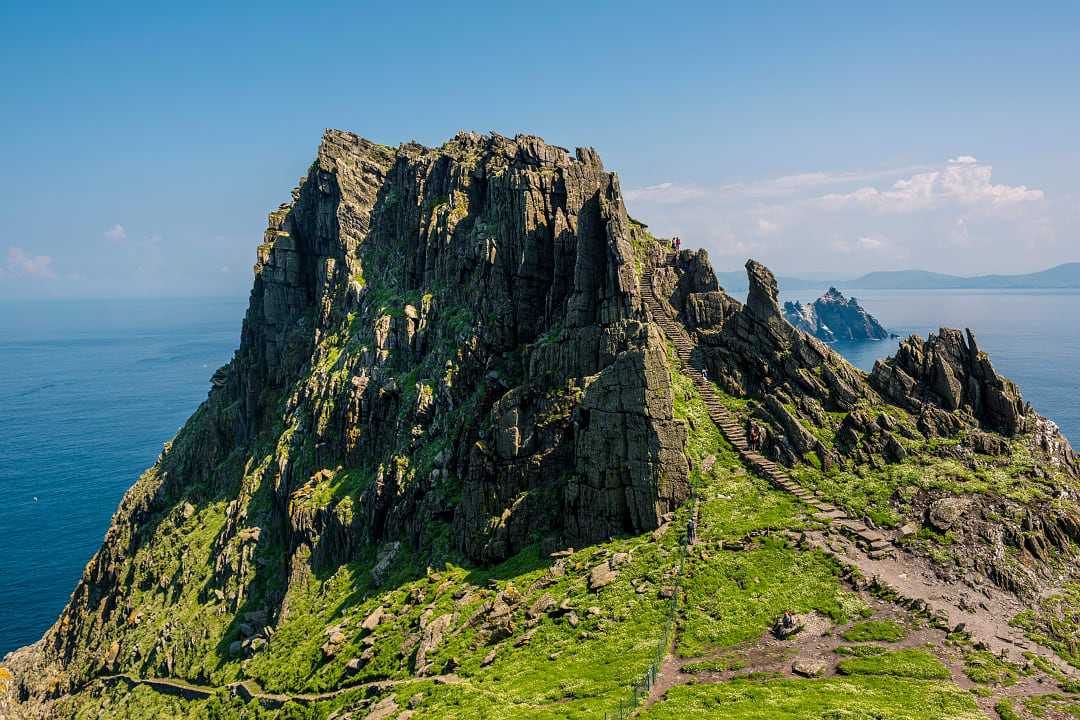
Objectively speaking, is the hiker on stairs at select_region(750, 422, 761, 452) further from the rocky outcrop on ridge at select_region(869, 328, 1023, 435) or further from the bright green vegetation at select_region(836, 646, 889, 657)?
the bright green vegetation at select_region(836, 646, 889, 657)

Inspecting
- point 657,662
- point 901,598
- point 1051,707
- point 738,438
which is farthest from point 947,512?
point 657,662

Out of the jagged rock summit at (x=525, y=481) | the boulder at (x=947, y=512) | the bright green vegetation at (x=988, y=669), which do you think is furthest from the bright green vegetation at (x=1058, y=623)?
the boulder at (x=947, y=512)

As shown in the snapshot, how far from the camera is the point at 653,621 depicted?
1640 inches

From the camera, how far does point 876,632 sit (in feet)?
119

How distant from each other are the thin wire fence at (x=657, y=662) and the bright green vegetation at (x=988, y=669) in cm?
1547

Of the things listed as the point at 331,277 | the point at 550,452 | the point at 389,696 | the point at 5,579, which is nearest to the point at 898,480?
the point at 550,452

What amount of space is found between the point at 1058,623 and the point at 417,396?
60428 millimetres

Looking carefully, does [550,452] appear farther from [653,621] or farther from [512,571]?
[653,621]

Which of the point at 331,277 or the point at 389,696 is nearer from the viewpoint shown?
the point at 389,696

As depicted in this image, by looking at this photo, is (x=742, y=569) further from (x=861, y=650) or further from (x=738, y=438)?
(x=738, y=438)

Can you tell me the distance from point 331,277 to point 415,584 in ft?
214

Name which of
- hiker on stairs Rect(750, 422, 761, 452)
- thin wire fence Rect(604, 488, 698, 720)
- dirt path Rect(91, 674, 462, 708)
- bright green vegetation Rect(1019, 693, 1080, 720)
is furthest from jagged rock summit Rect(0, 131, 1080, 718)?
bright green vegetation Rect(1019, 693, 1080, 720)

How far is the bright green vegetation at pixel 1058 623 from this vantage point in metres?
34.6

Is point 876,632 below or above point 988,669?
above
